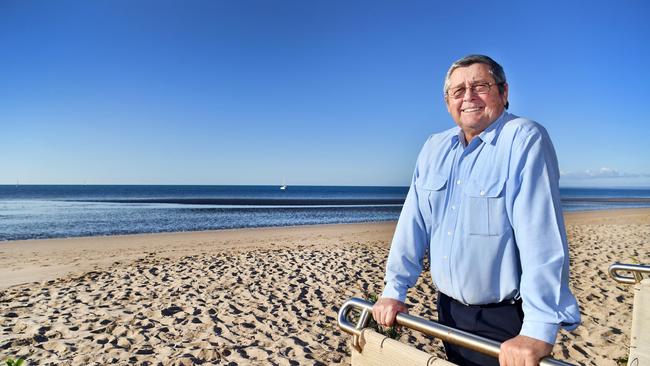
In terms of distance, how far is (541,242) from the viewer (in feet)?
4.58

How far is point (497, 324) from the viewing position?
1694 mm

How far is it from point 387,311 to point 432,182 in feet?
1.73

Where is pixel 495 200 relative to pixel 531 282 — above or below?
above

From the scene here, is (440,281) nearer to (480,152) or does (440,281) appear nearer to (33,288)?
(480,152)

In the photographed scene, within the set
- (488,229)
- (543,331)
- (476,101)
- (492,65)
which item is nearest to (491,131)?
(476,101)

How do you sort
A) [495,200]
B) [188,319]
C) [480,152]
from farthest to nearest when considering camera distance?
1. [188,319]
2. [480,152]
3. [495,200]

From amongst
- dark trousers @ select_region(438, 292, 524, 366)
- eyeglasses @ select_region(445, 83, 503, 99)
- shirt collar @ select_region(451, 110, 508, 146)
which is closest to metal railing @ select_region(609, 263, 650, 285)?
dark trousers @ select_region(438, 292, 524, 366)

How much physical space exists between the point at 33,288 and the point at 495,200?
28.4 ft

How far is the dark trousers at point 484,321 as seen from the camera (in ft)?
5.46

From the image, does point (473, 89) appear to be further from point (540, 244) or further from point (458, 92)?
point (540, 244)

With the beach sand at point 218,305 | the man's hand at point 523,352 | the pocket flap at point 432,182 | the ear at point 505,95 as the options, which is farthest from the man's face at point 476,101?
the beach sand at point 218,305

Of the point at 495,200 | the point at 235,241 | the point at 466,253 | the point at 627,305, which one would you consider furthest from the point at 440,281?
the point at 235,241

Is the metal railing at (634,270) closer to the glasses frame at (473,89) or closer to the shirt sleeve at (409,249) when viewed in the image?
the shirt sleeve at (409,249)

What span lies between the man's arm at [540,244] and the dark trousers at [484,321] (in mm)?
268
